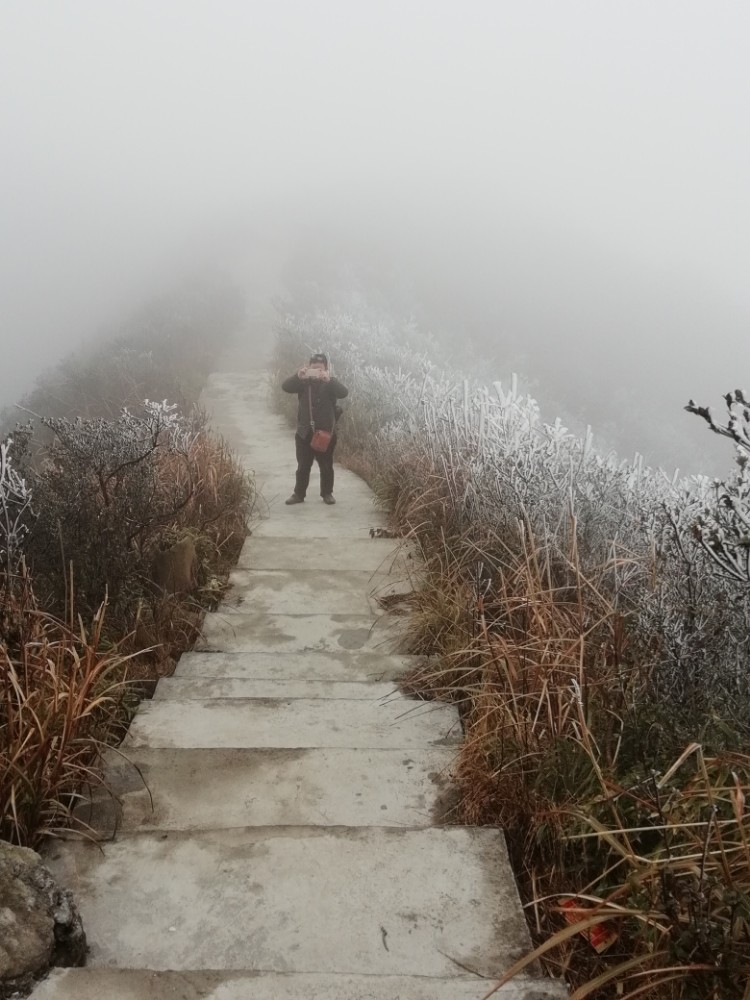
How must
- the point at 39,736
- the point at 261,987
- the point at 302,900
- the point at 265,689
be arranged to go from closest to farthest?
the point at 261,987, the point at 302,900, the point at 39,736, the point at 265,689

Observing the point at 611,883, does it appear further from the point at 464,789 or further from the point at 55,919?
the point at 55,919

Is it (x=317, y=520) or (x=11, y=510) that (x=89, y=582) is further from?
(x=317, y=520)

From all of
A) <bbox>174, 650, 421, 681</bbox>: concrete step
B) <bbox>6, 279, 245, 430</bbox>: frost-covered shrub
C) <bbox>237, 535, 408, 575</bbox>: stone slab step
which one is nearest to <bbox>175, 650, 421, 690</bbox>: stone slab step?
<bbox>174, 650, 421, 681</bbox>: concrete step

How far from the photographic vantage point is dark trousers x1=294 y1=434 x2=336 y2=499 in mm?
7281

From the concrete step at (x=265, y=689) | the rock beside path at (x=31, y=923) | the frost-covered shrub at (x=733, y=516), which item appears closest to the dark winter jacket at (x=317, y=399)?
the concrete step at (x=265, y=689)

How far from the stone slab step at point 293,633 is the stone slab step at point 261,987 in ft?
8.12

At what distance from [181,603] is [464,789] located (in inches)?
102

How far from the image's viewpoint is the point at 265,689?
3609 mm

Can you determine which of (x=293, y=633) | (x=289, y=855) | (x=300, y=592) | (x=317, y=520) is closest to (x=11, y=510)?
(x=293, y=633)

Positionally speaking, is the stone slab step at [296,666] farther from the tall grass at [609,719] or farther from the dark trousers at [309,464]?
the dark trousers at [309,464]

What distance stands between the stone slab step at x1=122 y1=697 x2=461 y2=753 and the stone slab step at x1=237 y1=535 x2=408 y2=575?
6.66ft

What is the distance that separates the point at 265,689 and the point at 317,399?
13.2 feet

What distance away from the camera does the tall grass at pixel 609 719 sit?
177cm

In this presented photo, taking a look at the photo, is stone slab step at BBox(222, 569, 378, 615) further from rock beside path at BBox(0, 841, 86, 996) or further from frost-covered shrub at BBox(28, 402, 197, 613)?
rock beside path at BBox(0, 841, 86, 996)
